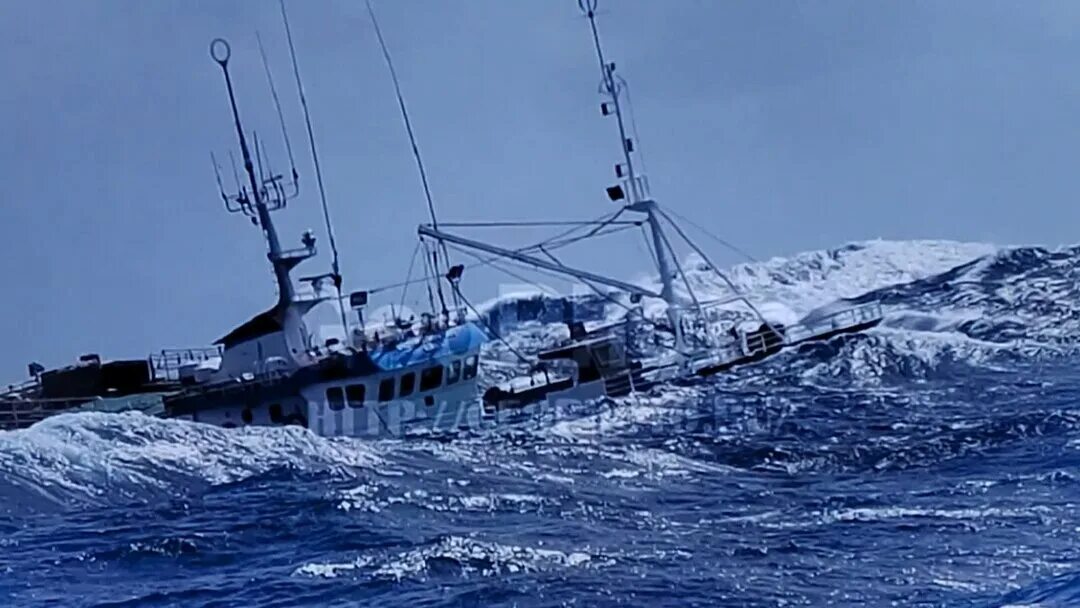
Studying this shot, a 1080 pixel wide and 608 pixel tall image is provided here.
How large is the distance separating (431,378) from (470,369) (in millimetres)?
1499

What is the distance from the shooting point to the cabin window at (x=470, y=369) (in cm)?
4885

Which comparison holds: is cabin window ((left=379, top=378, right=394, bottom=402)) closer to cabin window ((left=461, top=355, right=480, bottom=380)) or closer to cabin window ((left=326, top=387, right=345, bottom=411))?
cabin window ((left=326, top=387, right=345, bottom=411))

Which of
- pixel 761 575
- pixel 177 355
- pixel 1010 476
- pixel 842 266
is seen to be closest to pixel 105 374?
pixel 177 355

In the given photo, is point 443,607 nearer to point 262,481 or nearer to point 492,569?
point 492,569

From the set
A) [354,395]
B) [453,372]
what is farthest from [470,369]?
[354,395]

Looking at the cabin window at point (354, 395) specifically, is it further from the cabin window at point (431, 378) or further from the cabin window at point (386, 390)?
the cabin window at point (431, 378)

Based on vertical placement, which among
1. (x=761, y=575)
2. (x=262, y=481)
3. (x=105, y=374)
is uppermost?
(x=105, y=374)

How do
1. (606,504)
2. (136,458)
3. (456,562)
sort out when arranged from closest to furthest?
(456,562)
(606,504)
(136,458)

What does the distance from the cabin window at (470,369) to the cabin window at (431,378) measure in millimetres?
818

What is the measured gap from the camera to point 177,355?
51906 millimetres

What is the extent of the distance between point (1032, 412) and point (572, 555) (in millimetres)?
19577

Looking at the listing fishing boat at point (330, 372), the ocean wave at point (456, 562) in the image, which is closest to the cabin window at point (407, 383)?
the listing fishing boat at point (330, 372)

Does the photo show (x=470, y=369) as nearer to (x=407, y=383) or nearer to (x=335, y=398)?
(x=407, y=383)

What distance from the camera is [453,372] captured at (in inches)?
1909
